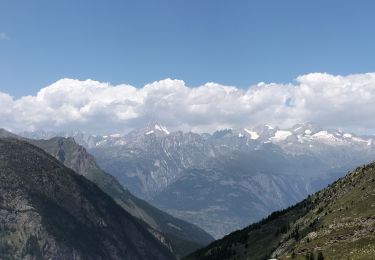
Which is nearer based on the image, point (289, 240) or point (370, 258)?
point (370, 258)

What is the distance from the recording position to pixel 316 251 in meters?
130

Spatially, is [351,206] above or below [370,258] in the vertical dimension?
above

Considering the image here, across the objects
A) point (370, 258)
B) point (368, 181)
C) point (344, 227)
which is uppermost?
point (368, 181)

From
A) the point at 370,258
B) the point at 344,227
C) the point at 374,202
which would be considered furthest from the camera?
the point at 374,202

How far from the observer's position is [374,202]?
159 m

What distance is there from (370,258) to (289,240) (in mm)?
102858

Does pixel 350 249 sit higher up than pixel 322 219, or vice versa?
pixel 322 219

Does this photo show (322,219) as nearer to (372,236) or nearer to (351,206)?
(351,206)

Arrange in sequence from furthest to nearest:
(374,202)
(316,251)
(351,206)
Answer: (351,206) → (374,202) → (316,251)

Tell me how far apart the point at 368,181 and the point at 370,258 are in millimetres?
100676

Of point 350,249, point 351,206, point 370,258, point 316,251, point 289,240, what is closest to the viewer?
point 370,258

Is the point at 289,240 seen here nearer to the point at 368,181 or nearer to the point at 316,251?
the point at 368,181

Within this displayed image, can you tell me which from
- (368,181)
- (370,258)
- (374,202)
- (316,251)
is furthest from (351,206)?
(370,258)

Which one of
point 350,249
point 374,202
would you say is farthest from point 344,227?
point 350,249
